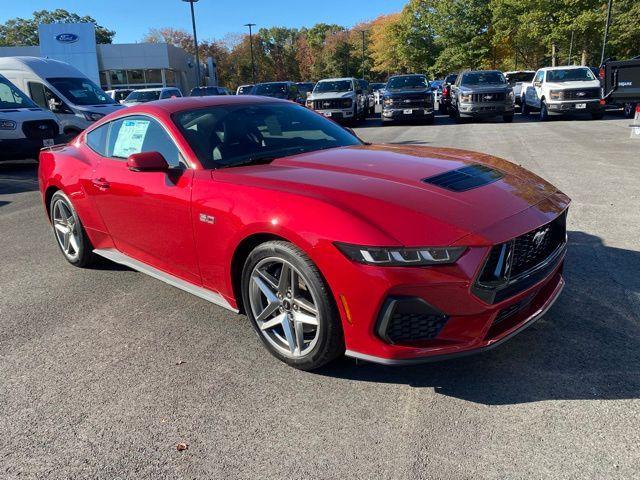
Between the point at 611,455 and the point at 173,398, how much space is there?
216 cm

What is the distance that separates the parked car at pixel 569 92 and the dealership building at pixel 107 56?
34.6 metres

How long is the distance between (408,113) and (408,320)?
702 inches

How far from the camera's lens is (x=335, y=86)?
21.0 meters

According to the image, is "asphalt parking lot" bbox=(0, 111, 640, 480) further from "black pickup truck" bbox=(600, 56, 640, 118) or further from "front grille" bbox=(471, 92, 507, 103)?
"front grille" bbox=(471, 92, 507, 103)

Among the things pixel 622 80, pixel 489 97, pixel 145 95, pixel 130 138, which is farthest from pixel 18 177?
pixel 489 97

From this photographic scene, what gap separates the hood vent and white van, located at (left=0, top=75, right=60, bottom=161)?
10855 millimetres

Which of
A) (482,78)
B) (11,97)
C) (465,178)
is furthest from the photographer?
(482,78)

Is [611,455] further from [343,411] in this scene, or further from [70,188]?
[70,188]

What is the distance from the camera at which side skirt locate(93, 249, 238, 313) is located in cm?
341

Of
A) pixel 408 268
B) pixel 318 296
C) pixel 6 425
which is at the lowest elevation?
pixel 6 425

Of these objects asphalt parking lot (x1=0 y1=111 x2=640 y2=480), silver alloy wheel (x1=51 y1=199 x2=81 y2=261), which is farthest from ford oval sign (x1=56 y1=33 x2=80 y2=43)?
asphalt parking lot (x1=0 y1=111 x2=640 y2=480)

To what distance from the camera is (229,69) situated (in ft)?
274

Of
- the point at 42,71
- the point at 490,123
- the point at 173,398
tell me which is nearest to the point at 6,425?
the point at 173,398

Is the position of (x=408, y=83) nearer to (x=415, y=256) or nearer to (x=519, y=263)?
(x=519, y=263)
